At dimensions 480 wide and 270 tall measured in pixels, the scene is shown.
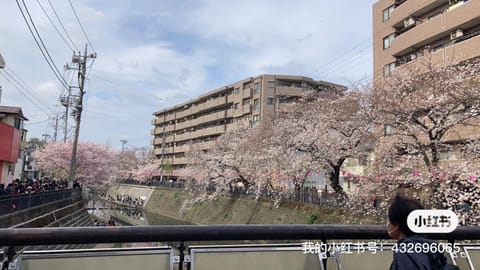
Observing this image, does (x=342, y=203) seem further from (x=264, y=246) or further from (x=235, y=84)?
(x=235, y=84)

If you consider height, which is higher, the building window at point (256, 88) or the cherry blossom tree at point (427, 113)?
the building window at point (256, 88)

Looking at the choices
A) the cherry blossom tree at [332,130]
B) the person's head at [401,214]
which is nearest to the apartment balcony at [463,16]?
the cherry blossom tree at [332,130]

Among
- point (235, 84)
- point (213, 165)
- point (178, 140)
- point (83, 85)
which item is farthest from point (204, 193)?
point (178, 140)

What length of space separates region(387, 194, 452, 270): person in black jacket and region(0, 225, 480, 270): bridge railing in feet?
1.67

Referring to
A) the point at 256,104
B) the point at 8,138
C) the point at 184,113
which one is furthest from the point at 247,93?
the point at 8,138

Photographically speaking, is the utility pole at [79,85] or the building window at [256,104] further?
the building window at [256,104]

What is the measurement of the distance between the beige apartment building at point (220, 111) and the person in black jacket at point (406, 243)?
987 inches

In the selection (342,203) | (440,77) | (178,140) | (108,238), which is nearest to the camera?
(108,238)

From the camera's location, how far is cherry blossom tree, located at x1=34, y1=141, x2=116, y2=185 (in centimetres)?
3569

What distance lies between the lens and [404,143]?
1095 centimetres

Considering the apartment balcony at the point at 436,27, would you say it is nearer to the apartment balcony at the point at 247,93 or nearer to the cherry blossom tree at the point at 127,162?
the apartment balcony at the point at 247,93

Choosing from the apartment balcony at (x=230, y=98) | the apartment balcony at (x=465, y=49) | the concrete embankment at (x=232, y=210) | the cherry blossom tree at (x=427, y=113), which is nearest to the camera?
the cherry blossom tree at (x=427, y=113)

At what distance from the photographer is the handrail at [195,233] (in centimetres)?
175

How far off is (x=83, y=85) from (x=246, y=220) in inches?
566
